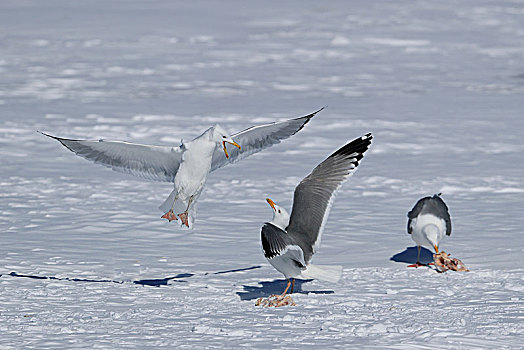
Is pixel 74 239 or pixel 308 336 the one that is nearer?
pixel 308 336

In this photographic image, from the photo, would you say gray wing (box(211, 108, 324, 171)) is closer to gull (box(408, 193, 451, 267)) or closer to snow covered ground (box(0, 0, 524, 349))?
snow covered ground (box(0, 0, 524, 349))

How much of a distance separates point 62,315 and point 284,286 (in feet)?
4.82

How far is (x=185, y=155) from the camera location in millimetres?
6336

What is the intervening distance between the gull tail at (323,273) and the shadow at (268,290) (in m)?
0.27

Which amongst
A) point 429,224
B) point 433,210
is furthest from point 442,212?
point 429,224

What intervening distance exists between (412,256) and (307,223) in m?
1.41

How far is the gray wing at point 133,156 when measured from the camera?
20.7 feet

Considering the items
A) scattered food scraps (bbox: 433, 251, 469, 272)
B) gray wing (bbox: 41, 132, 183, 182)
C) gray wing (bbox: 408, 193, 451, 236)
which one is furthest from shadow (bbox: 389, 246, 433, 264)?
gray wing (bbox: 41, 132, 183, 182)

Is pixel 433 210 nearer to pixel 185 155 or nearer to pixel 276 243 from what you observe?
pixel 185 155

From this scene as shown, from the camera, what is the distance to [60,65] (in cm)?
1811

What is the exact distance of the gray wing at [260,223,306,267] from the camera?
498 centimetres

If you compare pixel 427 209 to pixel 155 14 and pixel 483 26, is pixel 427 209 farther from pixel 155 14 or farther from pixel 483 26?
pixel 155 14

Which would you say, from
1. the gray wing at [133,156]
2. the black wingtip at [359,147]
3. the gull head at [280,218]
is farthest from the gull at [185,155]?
the gull head at [280,218]

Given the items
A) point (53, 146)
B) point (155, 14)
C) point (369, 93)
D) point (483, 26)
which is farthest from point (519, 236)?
point (155, 14)
